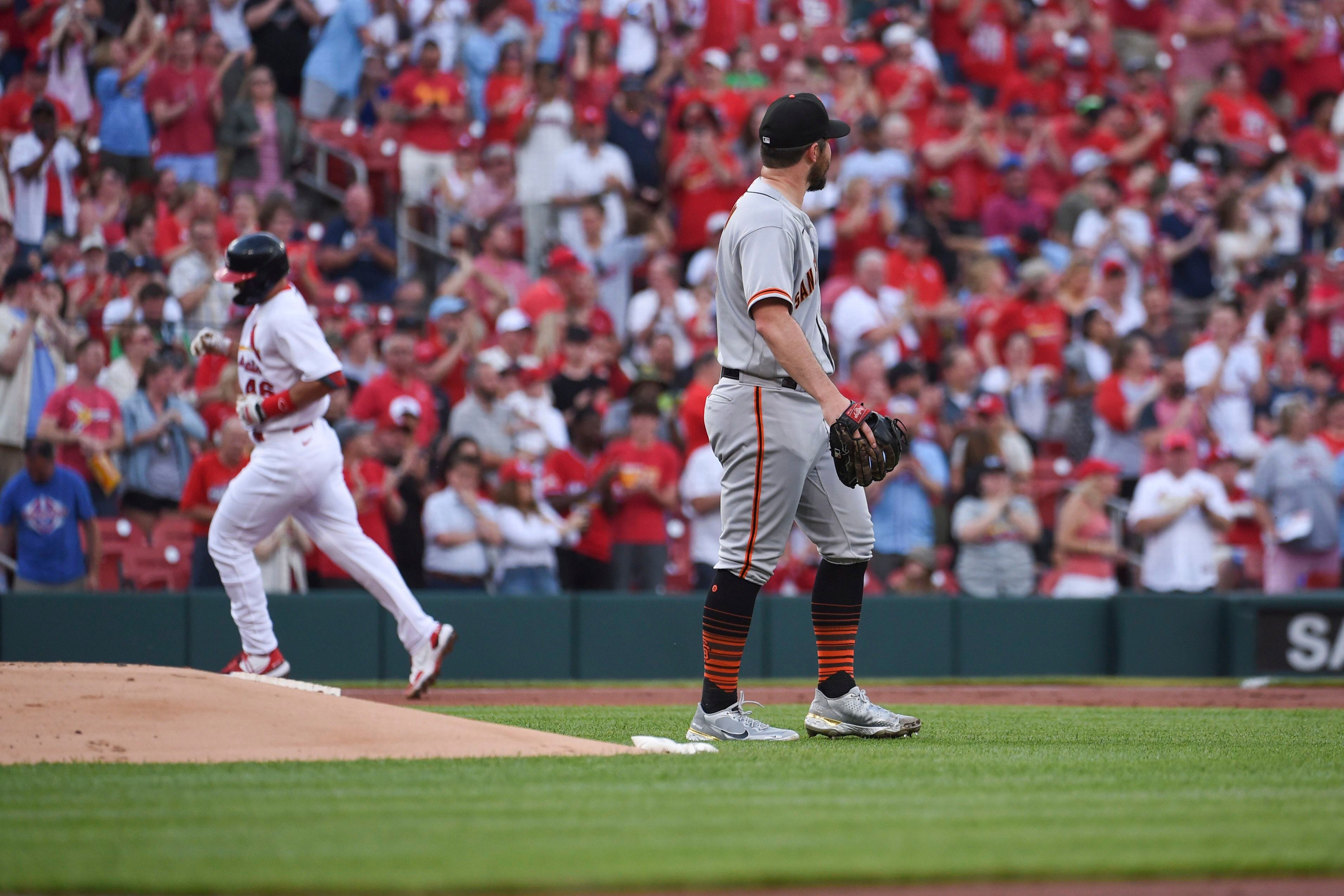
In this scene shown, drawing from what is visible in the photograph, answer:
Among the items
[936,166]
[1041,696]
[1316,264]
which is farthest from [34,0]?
[1316,264]

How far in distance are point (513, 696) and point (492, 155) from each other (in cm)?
703

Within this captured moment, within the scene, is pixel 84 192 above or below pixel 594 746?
above

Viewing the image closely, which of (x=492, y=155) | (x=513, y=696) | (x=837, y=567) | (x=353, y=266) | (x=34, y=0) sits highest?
(x=34, y=0)

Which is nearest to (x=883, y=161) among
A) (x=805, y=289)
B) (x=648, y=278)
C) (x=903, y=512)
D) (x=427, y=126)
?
(x=648, y=278)

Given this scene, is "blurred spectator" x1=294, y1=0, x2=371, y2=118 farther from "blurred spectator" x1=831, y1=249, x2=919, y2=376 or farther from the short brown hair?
the short brown hair

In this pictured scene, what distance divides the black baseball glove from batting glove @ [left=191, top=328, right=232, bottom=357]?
3731mm

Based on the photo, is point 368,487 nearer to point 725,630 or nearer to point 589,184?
point 589,184

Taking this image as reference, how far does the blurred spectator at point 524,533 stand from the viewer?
39.5 ft

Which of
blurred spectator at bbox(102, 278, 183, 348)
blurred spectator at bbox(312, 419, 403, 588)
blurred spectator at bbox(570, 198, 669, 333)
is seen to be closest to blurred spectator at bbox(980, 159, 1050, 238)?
blurred spectator at bbox(570, 198, 669, 333)

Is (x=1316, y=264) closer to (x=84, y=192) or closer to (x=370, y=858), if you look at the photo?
(x=84, y=192)

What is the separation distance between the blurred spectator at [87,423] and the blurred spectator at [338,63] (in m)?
5.26

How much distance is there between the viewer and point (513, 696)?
9.95 meters

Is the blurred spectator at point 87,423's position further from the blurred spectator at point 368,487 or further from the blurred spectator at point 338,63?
the blurred spectator at point 338,63

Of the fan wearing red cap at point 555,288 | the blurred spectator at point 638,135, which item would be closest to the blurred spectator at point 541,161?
the blurred spectator at point 638,135
